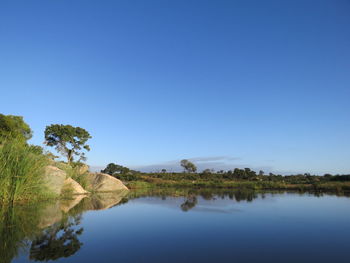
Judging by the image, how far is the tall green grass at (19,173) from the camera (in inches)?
370

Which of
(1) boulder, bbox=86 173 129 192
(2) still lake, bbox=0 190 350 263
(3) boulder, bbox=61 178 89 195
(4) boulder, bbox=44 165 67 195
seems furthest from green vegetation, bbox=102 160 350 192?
(2) still lake, bbox=0 190 350 263

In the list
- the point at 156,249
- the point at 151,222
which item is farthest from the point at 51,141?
the point at 156,249

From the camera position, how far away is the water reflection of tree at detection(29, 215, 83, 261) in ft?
13.9

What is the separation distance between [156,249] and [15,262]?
2428 millimetres

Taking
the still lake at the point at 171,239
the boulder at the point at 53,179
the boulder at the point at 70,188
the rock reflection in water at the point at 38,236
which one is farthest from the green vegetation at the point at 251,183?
the rock reflection in water at the point at 38,236

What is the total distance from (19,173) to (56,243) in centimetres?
623

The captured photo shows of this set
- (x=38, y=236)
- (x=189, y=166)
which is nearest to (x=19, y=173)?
(x=38, y=236)

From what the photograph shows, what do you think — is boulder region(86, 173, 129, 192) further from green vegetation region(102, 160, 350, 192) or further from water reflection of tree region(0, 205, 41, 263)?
water reflection of tree region(0, 205, 41, 263)

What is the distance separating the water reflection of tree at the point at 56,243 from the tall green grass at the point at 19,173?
169 inches

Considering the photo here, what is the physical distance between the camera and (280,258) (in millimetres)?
4277

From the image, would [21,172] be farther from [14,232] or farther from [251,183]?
[251,183]

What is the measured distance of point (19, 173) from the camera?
9.71m

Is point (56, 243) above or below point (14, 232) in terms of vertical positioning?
below

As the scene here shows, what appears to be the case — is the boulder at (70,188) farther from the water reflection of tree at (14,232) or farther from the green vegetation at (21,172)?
the water reflection of tree at (14,232)
